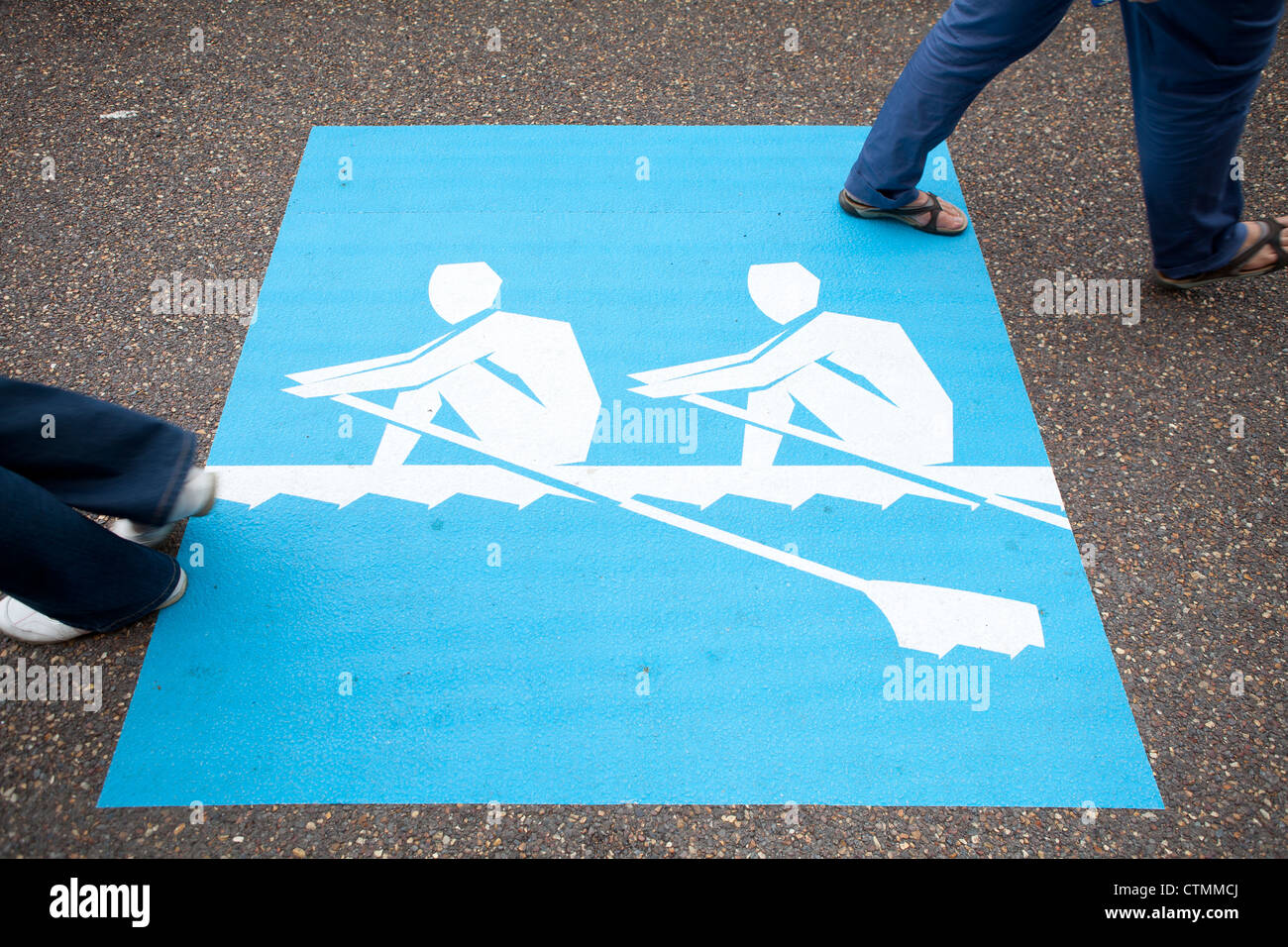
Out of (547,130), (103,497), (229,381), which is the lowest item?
(229,381)

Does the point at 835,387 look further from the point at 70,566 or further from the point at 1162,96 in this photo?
the point at 70,566

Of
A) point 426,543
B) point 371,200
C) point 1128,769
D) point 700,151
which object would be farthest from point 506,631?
point 700,151

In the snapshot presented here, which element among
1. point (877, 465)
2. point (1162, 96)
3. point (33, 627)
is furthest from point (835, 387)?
point (33, 627)

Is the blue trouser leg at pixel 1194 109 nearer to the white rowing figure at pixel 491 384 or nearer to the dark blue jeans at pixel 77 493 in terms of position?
the white rowing figure at pixel 491 384

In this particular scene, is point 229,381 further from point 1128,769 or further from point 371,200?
point 1128,769

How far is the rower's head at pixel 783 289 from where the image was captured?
279 centimetres

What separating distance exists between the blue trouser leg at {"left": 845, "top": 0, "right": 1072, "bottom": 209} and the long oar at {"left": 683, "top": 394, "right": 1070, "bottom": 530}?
1.10 metres

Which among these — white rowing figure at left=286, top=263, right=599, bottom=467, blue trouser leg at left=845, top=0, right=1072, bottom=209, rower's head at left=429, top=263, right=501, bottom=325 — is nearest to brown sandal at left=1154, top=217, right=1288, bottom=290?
blue trouser leg at left=845, top=0, right=1072, bottom=209

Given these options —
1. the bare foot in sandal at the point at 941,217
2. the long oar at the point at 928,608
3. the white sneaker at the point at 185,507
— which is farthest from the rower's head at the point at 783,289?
the white sneaker at the point at 185,507

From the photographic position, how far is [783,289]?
9.38ft

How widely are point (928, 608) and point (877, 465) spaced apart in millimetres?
461

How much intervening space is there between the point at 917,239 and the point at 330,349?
2089 mm
